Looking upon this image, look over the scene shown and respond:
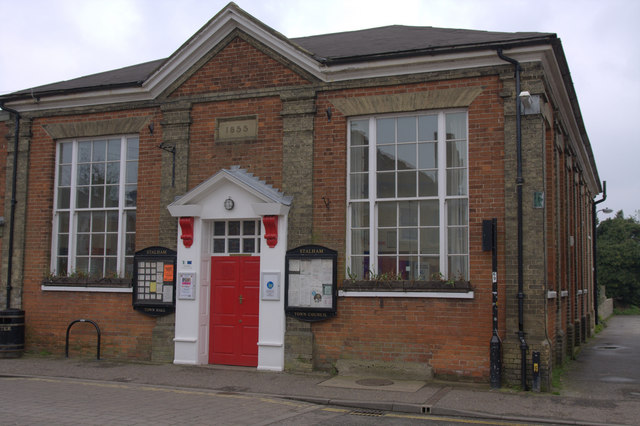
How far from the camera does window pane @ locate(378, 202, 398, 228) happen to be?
11.0 m

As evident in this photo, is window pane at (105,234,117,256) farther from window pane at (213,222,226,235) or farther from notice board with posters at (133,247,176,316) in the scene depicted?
window pane at (213,222,226,235)

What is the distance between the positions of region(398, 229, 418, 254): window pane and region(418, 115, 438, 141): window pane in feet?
5.40

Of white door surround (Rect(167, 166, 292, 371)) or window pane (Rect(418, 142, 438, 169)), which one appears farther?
white door surround (Rect(167, 166, 292, 371))

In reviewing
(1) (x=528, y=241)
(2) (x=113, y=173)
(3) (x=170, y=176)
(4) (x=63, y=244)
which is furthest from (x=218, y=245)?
(1) (x=528, y=241)

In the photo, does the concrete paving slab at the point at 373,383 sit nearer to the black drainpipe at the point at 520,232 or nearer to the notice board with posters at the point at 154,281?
the black drainpipe at the point at 520,232

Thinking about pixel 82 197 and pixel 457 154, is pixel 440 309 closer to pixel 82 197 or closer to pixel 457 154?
pixel 457 154

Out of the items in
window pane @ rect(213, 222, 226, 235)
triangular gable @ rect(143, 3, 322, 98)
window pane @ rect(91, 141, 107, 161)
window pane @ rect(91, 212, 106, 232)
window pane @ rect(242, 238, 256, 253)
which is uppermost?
triangular gable @ rect(143, 3, 322, 98)

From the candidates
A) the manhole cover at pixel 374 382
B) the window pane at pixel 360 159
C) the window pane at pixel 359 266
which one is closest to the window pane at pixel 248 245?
the window pane at pixel 359 266

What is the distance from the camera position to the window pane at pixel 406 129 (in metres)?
11.1

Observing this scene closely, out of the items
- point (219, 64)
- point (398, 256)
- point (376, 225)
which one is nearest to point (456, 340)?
point (398, 256)

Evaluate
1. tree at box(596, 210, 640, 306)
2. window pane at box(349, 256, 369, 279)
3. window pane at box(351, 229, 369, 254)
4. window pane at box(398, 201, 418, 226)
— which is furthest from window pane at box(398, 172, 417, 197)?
tree at box(596, 210, 640, 306)

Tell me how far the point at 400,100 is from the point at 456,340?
420 centimetres

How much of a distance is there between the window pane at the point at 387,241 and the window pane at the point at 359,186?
74cm

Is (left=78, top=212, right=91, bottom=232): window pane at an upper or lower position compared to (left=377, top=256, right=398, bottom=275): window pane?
upper
